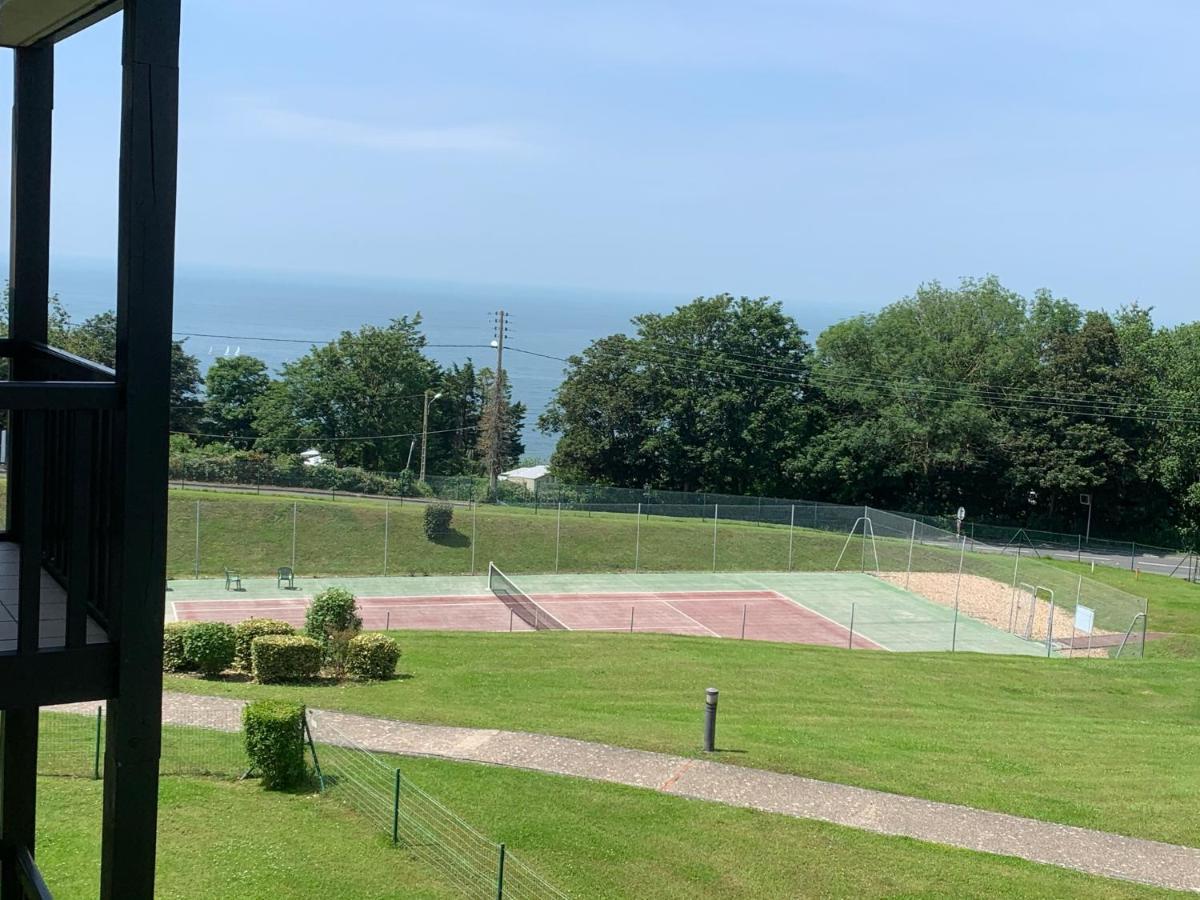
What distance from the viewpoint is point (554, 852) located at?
10898mm

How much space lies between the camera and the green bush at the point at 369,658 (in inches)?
736

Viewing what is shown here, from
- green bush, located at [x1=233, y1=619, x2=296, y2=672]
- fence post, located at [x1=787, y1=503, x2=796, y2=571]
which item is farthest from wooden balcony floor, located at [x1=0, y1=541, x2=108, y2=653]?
fence post, located at [x1=787, y1=503, x2=796, y2=571]

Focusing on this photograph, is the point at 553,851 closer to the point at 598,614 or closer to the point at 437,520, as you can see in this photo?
the point at 598,614

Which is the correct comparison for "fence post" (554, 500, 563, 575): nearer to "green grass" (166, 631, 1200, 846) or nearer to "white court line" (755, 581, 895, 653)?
"white court line" (755, 581, 895, 653)

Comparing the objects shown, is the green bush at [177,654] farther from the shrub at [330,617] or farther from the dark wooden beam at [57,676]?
the dark wooden beam at [57,676]

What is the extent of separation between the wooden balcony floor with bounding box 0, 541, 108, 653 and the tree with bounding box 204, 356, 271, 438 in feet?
204

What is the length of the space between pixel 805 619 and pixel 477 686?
15.6 meters

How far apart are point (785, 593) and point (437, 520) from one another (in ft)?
37.7

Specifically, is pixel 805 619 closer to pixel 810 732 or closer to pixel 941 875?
pixel 810 732

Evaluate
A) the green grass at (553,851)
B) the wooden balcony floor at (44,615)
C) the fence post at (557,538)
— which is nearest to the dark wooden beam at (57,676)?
the wooden balcony floor at (44,615)

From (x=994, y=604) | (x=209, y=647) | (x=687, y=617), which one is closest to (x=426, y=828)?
(x=209, y=647)

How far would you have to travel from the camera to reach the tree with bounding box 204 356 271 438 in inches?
2594

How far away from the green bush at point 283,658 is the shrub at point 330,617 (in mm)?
1721

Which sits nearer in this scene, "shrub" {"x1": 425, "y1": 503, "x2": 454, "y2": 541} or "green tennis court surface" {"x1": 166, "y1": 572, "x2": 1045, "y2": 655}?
"green tennis court surface" {"x1": 166, "y1": 572, "x2": 1045, "y2": 655}
